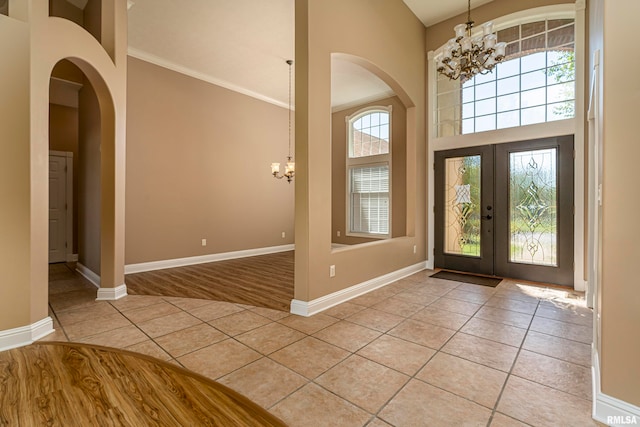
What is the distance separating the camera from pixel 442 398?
70.1 inches

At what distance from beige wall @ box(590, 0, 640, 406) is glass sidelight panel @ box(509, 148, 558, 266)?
3213 millimetres

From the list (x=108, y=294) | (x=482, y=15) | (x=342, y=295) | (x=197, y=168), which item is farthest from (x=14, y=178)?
(x=482, y=15)

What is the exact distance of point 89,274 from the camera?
466 centimetres

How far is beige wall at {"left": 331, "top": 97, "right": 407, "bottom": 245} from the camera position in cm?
662

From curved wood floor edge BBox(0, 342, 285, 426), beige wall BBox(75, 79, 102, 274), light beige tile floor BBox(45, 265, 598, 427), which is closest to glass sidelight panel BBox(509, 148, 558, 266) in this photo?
light beige tile floor BBox(45, 265, 598, 427)

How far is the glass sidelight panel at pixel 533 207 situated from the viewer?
4254 millimetres

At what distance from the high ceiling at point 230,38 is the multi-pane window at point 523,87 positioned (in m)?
1.05

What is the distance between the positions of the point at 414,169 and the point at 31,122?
494 centimetres

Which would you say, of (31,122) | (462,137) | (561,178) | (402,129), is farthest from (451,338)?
(402,129)

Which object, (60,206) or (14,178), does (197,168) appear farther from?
(14,178)

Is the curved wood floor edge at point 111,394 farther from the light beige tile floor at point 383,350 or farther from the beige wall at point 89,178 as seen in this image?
the beige wall at point 89,178

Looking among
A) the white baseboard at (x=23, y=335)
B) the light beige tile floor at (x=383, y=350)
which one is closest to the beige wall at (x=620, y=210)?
the light beige tile floor at (x=383, y=350)

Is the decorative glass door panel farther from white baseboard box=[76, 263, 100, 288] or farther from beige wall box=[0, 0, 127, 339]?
white baseboard box=[76, 263, 100, 288]

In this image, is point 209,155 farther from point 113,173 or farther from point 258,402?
point 258,402
